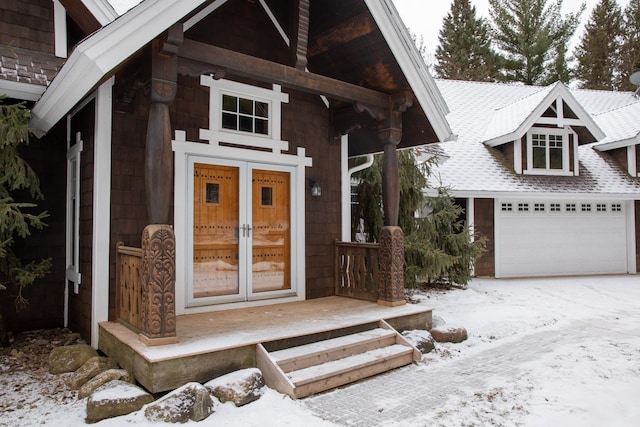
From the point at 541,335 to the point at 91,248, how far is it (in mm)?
5522

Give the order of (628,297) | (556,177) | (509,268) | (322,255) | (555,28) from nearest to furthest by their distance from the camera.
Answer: (322,255), (628,297), (509,268), (556,177), (555,28)

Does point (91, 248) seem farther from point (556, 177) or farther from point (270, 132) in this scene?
point (556, 177)

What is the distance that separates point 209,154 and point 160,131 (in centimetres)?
149

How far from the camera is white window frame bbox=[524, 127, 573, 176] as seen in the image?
12727 mm

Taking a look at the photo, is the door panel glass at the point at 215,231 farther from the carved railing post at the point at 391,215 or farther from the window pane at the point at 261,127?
the carved railing post at the point at 391,215

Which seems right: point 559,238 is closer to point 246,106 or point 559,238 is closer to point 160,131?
point 246,106

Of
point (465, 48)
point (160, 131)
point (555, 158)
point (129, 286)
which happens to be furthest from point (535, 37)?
point (129, 286)

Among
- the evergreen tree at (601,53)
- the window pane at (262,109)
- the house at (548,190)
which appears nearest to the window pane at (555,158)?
the house at (548,190)

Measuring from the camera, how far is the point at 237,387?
3771 mm

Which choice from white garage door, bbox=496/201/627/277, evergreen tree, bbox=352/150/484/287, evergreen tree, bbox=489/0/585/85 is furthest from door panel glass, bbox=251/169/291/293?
evergreen tree, bbox=489/0/585/85

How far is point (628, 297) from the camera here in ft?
29.8

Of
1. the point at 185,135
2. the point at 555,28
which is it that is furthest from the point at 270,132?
the point at 555,28

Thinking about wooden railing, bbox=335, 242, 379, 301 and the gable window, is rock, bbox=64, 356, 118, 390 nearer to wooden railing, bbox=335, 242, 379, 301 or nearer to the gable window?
the gable window

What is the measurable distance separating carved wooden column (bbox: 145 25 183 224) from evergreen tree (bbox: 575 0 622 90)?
25.5m
